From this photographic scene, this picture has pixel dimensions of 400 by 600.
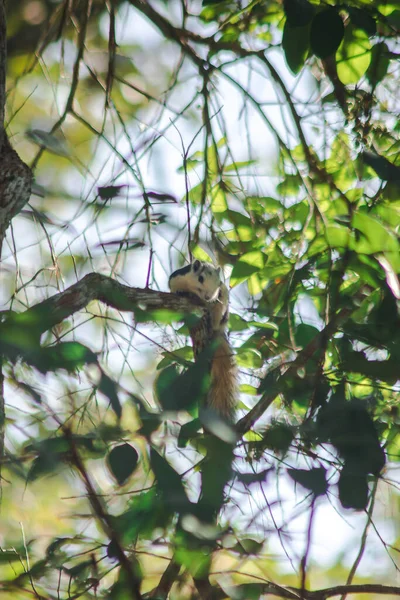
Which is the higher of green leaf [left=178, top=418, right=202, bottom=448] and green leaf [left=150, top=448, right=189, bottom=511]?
green leaf [left=178, top=418, right=202, bottom=448]

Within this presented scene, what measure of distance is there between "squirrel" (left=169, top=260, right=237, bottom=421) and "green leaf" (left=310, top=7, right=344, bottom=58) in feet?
2.48

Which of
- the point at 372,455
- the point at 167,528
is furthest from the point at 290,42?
the point at 167,528

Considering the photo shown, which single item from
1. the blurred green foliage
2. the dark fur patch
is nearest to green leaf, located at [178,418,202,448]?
the blurred green foliage

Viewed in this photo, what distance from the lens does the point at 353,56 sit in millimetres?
1414

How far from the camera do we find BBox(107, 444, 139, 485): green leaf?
83cm

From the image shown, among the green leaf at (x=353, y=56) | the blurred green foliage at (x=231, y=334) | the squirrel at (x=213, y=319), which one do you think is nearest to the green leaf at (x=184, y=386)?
the blurred green foliage at (x=231, y=334)

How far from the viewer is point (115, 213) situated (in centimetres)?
183

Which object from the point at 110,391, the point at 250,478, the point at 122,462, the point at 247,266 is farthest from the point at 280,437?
the point at 247,266

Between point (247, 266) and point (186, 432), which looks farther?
point (247, 266)

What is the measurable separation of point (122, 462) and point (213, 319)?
1.19 meters

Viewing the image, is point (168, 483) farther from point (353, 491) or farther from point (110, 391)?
point (353, 491)

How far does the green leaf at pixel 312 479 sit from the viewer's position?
0.93m

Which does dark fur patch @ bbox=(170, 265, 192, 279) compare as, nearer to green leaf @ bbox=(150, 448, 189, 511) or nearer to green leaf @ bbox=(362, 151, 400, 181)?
green leaf @ bbox=(362, 151, 400, 181)

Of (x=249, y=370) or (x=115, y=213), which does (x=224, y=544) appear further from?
(x=115, y=213)
